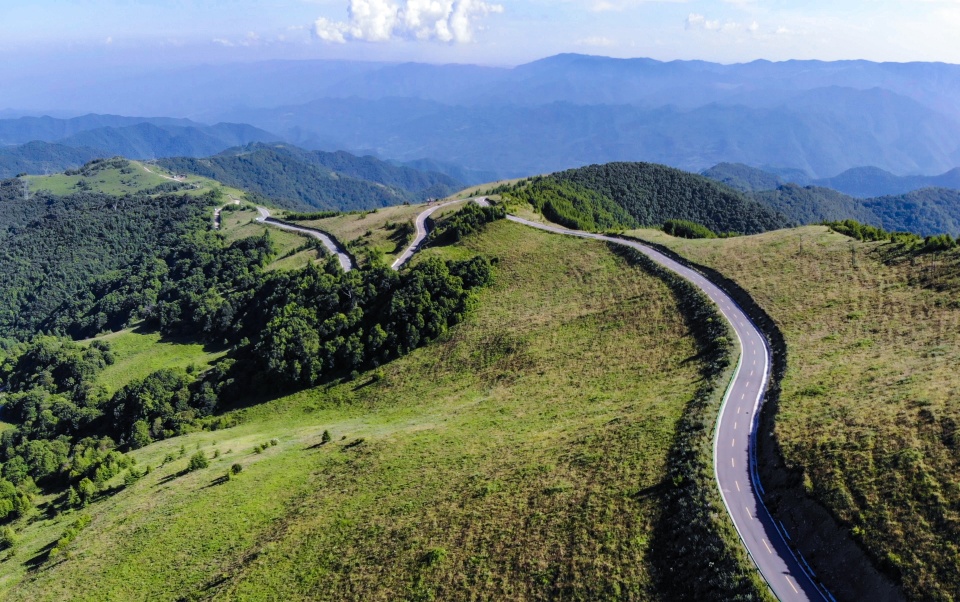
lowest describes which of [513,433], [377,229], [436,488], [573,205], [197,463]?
[197,463]

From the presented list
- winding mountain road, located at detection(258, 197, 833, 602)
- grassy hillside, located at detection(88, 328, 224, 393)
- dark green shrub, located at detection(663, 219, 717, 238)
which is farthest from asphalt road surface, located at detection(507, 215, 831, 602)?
grassy hillside, located at detection(88, 328, 224, 393)

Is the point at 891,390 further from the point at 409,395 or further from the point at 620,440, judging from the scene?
the point at 409,395

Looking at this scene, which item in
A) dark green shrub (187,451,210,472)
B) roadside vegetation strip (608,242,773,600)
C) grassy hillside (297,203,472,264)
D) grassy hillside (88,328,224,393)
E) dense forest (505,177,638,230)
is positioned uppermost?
dense forest (505,177,638,230)

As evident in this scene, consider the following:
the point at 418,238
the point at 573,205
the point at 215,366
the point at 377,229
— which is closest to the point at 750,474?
the point at 215,366

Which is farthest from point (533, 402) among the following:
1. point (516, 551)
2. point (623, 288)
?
point (623, 288)

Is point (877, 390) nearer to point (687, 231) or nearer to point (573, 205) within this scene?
point (687, 231)

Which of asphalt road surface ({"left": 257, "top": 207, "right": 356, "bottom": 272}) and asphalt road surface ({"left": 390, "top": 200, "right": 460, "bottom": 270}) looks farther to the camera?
asphalt road surface ({"left": 257, "top": 207, "right": 356, "bottom": 272})

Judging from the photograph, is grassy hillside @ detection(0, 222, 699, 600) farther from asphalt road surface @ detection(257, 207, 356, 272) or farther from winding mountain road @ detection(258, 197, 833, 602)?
asphalt road surface @ detection(257, 207, 356, 272)
